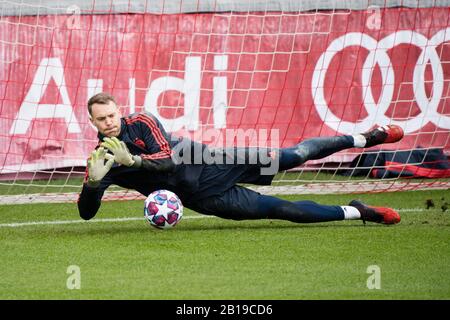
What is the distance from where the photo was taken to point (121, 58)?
41.3ft

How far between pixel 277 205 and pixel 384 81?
4538 mm

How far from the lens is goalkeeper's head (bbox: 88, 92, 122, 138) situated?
8.18 metres

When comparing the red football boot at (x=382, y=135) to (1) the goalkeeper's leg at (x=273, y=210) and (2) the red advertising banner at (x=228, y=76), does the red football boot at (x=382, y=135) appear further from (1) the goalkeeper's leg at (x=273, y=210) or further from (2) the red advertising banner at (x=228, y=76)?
(2) the red advertising banner at (x=228, y=76)

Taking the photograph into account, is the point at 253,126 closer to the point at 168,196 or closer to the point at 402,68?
→ the point at 402,68

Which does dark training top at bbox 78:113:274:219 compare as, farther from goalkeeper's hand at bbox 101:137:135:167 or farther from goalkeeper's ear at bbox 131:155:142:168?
goalkeeper's hand at bbox 101:137:135:167

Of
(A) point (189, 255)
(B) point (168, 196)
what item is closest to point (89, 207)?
(B) point (168, 196)

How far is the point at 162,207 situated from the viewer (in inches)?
332

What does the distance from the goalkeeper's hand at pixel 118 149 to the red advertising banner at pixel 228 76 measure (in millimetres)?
4343

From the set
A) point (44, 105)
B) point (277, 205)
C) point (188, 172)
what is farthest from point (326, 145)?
point (44, 105)

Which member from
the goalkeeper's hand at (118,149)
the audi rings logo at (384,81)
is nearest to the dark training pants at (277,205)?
the goalkeeper's hand at (118,149)
